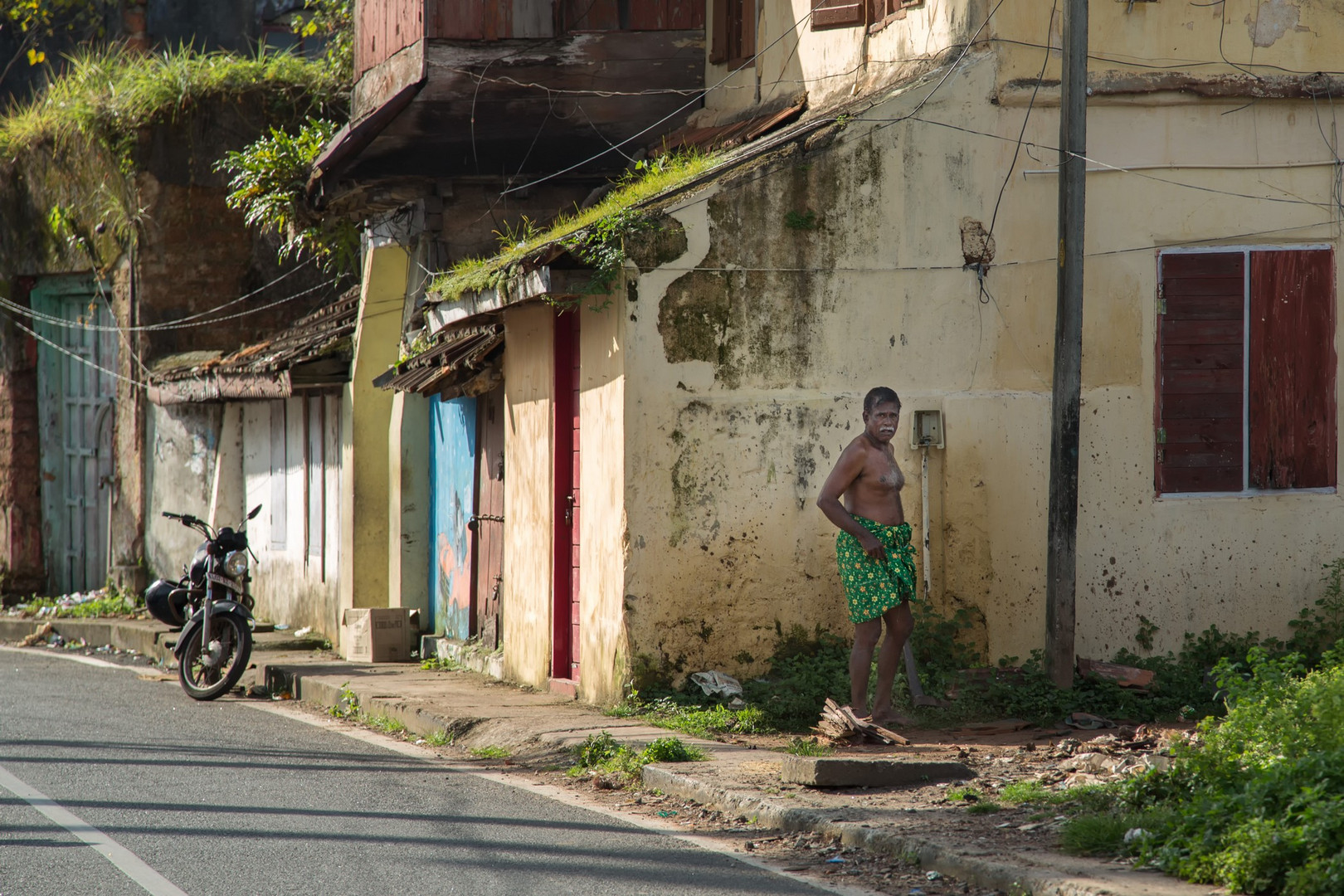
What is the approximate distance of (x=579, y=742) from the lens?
823 cm

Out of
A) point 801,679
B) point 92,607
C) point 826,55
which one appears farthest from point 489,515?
point 92,607

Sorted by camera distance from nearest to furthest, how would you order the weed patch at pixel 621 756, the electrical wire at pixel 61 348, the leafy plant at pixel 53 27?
the weed patch at pixel 621 756 < the electrical wire at pixel 61 348 < the leafy plant at pixel 53 27

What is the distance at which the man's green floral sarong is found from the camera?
802 centimetres

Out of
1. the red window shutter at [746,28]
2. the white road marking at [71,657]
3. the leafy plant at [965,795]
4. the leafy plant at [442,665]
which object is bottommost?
the white road marking at [71,657]

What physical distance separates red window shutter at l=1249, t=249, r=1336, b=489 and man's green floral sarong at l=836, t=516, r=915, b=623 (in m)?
3.01

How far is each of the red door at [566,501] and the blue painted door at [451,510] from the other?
2334mm

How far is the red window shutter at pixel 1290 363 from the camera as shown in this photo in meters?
9.62

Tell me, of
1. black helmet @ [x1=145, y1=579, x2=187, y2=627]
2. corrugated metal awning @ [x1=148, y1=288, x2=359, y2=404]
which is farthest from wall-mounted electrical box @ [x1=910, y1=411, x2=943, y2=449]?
corrugated metal awning @ [x1=148, y1=288, x2=359, y2=404]

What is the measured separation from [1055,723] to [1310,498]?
8.65 feet

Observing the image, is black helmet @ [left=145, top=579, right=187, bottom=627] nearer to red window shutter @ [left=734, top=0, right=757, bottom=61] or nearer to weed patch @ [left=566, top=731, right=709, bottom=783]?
weed patch @ [left=566, top=731, right=709, bottom=783]

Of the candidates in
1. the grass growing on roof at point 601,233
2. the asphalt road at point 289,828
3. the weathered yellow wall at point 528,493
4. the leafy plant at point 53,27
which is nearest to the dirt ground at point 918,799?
the asphalt road at point 289,828

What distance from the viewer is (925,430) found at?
363 inches

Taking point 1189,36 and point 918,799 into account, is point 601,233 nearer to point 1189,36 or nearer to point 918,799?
point 918,799

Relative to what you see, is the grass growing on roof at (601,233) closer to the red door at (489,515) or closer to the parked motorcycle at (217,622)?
the red door at (489,515)
